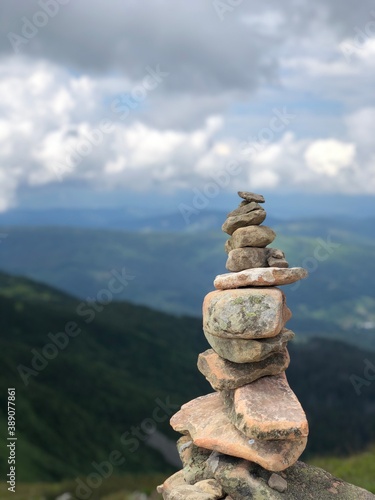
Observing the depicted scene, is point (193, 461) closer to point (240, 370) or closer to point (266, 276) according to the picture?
point (240, 370)

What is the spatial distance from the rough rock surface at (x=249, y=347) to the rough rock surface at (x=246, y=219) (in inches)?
175

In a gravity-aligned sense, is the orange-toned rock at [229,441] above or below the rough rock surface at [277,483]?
above

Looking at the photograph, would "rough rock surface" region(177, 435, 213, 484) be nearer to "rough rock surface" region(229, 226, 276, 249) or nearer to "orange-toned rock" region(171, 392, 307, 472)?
"orange-toned rock" region(171, 392, 307, 472)

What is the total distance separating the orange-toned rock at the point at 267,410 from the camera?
1884 centimetres

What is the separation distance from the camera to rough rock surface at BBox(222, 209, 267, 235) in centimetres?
2152

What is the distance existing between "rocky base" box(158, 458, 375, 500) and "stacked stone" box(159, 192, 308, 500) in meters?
0.04

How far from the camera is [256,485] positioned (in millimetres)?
19344

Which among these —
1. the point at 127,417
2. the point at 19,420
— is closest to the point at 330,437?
the point at 127,417

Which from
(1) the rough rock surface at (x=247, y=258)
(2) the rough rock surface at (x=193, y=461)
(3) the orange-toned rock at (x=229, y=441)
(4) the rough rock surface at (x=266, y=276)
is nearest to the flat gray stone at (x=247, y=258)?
(1) the rough rock surface at (x=247, y=258)

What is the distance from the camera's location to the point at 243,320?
19828 millimetres

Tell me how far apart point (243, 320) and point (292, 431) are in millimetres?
4096

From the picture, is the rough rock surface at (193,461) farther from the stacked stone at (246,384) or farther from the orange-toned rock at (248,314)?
the orange-toned rock at (248,314)

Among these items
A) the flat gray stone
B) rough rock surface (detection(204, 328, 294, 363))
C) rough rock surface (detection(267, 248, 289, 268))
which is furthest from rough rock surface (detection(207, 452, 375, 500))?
rough rock surface (detection(267, 248, 289, 268))

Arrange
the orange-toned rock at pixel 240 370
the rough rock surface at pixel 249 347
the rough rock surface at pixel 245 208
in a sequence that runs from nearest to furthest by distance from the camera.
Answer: the rough rock surface at pixel 249 347 → the orange-toned rock at pixel 240 370 → the rough rock surface at pixel 245 208
